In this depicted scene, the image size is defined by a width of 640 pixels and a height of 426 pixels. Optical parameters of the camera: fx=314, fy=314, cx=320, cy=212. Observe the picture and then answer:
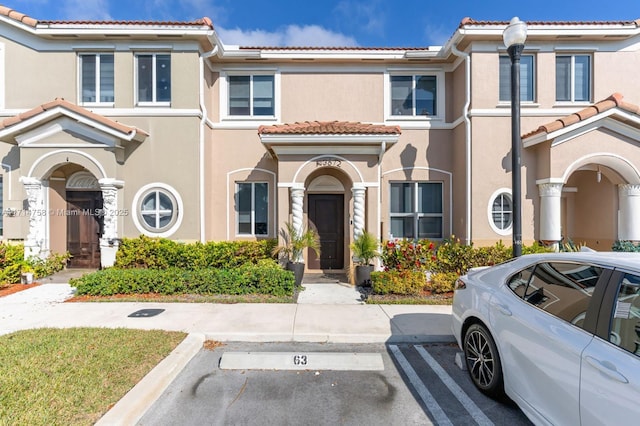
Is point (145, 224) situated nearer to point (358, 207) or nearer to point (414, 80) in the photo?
point (358, 207)

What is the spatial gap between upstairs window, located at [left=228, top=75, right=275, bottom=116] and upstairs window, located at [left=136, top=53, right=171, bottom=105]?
187 centimetres

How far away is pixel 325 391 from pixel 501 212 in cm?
828

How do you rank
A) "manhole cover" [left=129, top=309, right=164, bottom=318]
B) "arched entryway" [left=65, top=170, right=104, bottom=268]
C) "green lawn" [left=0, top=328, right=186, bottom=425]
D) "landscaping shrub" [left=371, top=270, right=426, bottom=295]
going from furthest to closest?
1. "arched entryway" [left=65, top=170, right=104, bottom=268]
2. "landscaping shrub" [left=371, top=270, right=426, bottom=295]
3. "manhole cover" [left=129, top=309, right=164, bottom=318]
4. "green lawn" [left=0, top=328, right=186, bottom=425]

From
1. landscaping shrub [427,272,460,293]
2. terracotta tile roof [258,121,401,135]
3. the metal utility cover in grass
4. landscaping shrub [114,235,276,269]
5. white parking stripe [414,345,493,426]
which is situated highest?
terracotta tile roof [258,121,401,135]

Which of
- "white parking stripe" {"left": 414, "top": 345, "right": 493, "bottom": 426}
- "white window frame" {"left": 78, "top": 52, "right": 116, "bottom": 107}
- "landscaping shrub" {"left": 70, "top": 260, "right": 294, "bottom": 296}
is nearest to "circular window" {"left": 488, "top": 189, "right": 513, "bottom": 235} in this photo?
"white parking stripe" {"left": 414, "top": 345, "right": 493, "bottom": 426}

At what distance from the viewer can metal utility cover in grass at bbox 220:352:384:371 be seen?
407cm

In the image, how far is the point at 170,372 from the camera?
12.4ft

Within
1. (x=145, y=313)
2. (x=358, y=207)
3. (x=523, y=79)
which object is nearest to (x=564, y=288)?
(x=358, y=207)

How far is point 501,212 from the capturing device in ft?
31.1

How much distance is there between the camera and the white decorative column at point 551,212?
28.7 feet

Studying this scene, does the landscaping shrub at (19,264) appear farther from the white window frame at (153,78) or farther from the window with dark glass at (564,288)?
the window with dark glass at (564,288)

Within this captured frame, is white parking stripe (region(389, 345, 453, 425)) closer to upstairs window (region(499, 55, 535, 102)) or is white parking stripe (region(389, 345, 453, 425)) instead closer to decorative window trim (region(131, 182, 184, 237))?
decorative window trim (region(131, 182, 184, 237))

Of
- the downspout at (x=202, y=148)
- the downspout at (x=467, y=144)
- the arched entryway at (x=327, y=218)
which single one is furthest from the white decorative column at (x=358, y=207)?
the downspout at (x=202, y=148)

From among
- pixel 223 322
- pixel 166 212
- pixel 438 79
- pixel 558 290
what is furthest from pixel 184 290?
pixel 438 79
